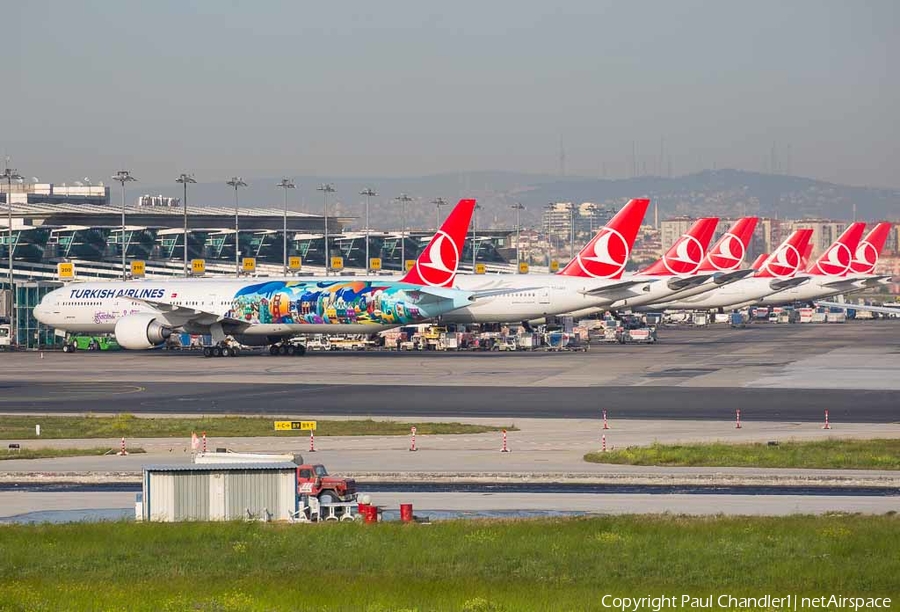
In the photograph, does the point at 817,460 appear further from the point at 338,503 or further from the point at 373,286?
the point at 373,286

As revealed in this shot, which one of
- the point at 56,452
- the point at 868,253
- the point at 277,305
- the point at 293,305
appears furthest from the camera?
the point at 868,253

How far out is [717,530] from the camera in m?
26.7

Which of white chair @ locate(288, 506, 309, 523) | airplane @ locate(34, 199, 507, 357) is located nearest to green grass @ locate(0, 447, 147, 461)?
white chair @ locate(288, 506, 309, 523)

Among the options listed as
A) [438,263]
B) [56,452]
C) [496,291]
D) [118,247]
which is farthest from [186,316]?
[118,247]

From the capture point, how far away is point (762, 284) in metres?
140

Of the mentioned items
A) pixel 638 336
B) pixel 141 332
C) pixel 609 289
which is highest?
pixel 609 289

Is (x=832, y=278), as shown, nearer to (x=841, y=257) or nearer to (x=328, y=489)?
(x=841, y=257)

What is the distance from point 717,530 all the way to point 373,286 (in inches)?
2514

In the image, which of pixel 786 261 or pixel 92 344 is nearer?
pixel 92 344

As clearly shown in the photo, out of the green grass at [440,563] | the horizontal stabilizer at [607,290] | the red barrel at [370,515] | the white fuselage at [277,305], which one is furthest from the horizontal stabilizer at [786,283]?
the red barrel at [370,515]

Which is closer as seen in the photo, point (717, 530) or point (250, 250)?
point (717, 530)

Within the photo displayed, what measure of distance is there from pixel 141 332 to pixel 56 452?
50.2 m

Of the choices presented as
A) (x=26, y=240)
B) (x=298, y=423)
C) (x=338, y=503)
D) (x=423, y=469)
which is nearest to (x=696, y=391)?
(x=298, y=423)

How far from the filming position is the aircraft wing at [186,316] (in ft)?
299
